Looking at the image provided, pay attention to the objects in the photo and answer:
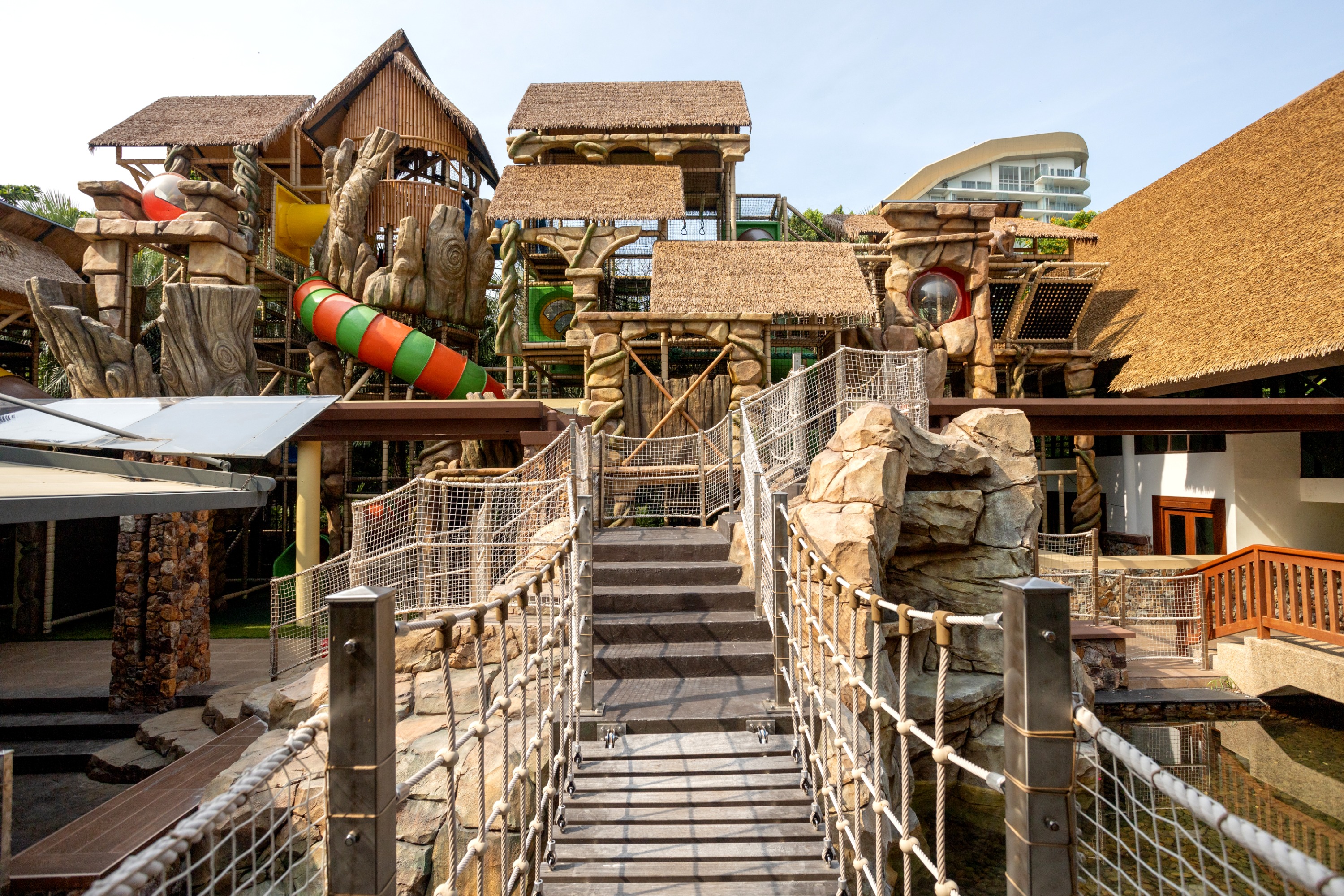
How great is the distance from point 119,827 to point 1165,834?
343 inches

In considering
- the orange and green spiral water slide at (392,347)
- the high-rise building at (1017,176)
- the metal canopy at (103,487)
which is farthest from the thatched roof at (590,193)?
the high-rise building at (1017,176)

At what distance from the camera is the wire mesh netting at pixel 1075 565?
11141mm

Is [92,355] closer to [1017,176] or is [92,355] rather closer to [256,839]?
[256,839]

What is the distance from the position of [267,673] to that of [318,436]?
3.20m

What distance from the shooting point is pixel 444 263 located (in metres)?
16.2

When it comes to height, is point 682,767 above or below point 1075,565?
above

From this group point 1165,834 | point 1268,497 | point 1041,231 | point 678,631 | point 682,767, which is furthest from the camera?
point 1041,231

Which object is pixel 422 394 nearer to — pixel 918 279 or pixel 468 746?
pixel 918 279

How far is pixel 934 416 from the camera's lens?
1052 centimetres

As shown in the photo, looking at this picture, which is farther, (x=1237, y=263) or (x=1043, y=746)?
(x=1237, y=263)

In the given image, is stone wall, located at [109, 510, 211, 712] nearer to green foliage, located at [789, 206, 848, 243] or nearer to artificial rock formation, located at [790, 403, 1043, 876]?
artificial rock formation, located at [790, 403, 1043, 876]

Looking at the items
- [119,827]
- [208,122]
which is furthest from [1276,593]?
[208,122]

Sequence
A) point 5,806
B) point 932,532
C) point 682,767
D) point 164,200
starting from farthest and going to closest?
point 164,200 < point 932,532 < point 682,767 < point 5,806

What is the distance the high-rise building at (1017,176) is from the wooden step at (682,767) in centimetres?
4784
